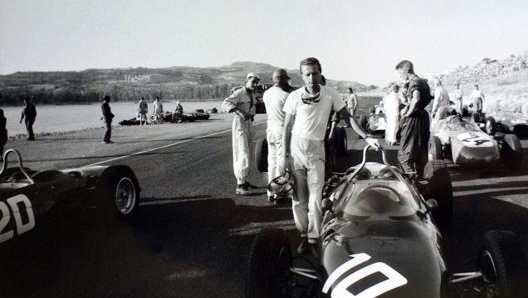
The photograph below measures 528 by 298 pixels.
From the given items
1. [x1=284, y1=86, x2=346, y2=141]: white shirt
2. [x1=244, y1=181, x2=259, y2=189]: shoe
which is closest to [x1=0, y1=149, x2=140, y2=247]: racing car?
[x1=244, y1=181, x2=259, y2=189]: shoe

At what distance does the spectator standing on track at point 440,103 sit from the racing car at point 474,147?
700 mm

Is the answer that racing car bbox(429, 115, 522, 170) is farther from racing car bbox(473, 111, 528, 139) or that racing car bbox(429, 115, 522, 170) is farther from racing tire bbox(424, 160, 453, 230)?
racing car bbox(473, 111, 528, 139)

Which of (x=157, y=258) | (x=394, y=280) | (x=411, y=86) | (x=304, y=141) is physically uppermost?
(x=411, y=86)

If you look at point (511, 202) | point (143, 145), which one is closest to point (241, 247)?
point (511, 202)

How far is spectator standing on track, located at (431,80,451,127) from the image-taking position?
997 cm

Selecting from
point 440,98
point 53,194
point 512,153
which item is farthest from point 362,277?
point 440,98

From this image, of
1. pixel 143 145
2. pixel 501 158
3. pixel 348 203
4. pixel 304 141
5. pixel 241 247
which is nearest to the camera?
pixel 348 203

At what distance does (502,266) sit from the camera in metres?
2.90

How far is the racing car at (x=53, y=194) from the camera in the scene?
4121mm

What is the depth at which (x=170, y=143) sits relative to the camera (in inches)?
637

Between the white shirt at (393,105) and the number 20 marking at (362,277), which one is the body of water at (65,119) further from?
the number 20 marking at (362,277)

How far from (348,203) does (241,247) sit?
5.63 feet

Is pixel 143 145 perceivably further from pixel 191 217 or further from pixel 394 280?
pixel 394 280

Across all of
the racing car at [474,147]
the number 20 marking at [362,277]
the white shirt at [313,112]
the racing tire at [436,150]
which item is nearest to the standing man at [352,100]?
the racing car at [474,147]
